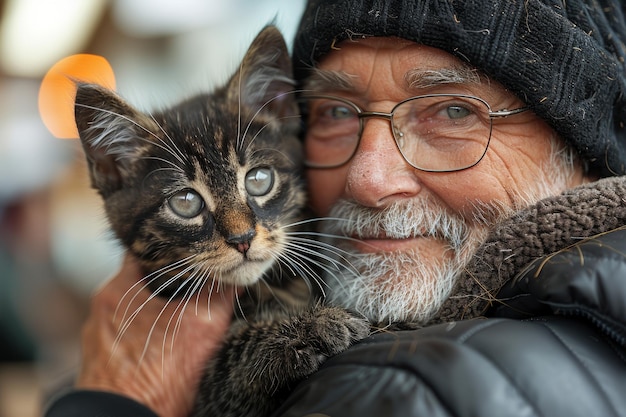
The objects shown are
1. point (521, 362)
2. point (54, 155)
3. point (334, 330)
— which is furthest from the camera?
point (54, 155)

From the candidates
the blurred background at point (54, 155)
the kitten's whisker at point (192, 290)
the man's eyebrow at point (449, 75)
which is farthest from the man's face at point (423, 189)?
the blurred background at point (54, 155)

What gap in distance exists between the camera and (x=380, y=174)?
1.31 metres

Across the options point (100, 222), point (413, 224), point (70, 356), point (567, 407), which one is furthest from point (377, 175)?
point (70, 356)

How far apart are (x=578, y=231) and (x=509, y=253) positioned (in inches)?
5.2

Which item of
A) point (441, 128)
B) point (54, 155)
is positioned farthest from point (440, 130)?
point (54, 155)

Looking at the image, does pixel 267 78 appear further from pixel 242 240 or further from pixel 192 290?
pixel 192 290

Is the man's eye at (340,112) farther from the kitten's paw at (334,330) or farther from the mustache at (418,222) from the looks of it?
the kitten's paw at (334,330)

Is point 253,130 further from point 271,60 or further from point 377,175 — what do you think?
point 377,175

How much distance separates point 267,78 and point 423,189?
584 millimetres

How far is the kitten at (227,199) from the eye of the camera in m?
1.37

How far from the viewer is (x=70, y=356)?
4512 millimetres

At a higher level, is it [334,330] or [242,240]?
[242,240]

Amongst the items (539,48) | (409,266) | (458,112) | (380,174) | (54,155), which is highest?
(539,48)

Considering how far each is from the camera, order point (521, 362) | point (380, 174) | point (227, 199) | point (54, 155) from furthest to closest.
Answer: point (54, 155) → point (227, 199) → point (380, 174) → point (521, 362)
